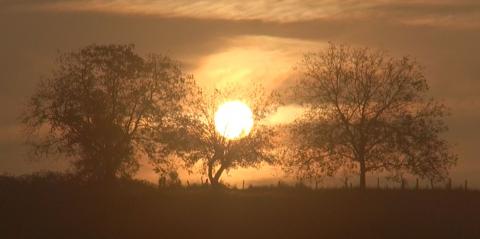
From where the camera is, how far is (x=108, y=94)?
93.9 m

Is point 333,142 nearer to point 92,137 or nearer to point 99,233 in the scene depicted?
point 92,137

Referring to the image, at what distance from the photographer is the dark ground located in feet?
222

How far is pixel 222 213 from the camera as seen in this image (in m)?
73.7

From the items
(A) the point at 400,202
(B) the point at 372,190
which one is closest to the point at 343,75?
(B) the point at 372,190

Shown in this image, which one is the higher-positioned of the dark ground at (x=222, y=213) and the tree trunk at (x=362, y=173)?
the tree trunk at (x=362, y=173)

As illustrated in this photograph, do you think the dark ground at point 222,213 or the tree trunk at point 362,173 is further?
the tree trunk at point 362,173

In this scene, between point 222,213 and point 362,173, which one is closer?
point 222,213

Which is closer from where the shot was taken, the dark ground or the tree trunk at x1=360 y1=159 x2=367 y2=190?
the dark ground

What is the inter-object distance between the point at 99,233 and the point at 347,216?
54.3ft

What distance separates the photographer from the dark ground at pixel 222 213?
67.6 meters

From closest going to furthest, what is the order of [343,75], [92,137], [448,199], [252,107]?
[448,199] < [92,137] < [343,75] < [252,107]

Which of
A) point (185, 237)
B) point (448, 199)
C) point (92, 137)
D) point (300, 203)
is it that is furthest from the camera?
point (92, 137)

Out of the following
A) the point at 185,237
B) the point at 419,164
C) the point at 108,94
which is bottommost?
the point at 185,237

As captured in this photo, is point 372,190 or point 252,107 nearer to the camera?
point 372,190
